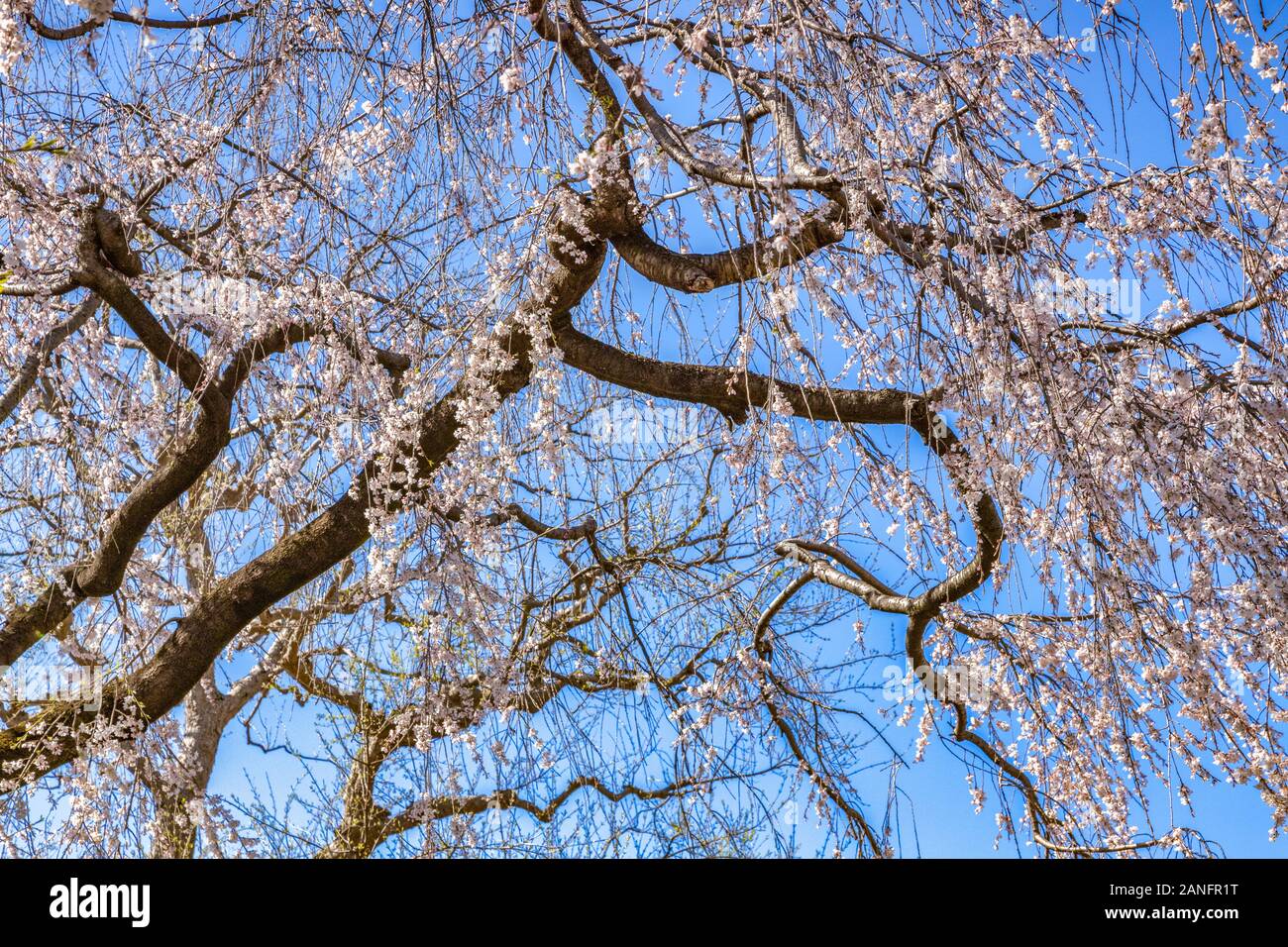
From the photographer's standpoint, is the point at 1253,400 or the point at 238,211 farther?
the point at 238,211

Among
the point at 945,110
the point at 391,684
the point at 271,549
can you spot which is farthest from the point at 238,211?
the point at 391,684

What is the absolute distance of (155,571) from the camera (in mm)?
3758

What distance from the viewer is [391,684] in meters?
5.18

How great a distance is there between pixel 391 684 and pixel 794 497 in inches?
121

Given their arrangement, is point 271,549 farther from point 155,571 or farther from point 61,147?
point 61,147
